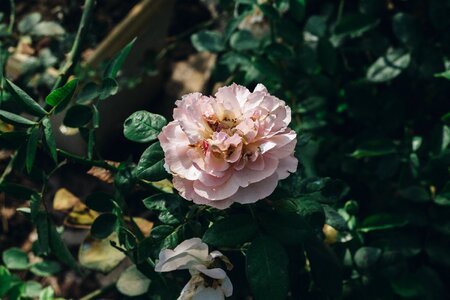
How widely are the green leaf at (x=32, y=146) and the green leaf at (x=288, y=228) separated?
0.39 meters

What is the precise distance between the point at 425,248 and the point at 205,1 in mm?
1223

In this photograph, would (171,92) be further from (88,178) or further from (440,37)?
(440,37)

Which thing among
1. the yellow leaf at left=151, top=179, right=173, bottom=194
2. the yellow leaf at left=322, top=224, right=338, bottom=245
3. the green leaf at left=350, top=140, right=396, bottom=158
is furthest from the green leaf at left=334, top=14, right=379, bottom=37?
the yellow leaf at left=151, top=179, right=173, bottom=194

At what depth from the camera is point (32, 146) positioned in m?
1.00

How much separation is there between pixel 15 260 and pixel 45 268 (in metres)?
0.07

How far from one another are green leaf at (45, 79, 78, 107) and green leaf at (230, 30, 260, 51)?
0.58 m

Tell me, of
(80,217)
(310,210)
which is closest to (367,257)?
(310,210)

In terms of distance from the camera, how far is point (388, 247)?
132 cm

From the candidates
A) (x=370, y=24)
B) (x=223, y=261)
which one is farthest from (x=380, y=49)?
(x=223, y=261)

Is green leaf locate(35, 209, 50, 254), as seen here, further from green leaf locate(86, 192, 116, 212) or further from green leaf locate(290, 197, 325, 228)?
green leaf locate(290, 197, 325, 228)

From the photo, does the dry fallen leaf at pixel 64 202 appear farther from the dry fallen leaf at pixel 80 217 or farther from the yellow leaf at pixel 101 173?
the yellow leaf at pixel 101 173

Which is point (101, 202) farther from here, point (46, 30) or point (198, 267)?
point (46, 30)

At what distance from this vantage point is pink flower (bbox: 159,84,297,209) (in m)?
0.84

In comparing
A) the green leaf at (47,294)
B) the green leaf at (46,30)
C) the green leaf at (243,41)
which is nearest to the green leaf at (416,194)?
the green leaf at (243,41)
